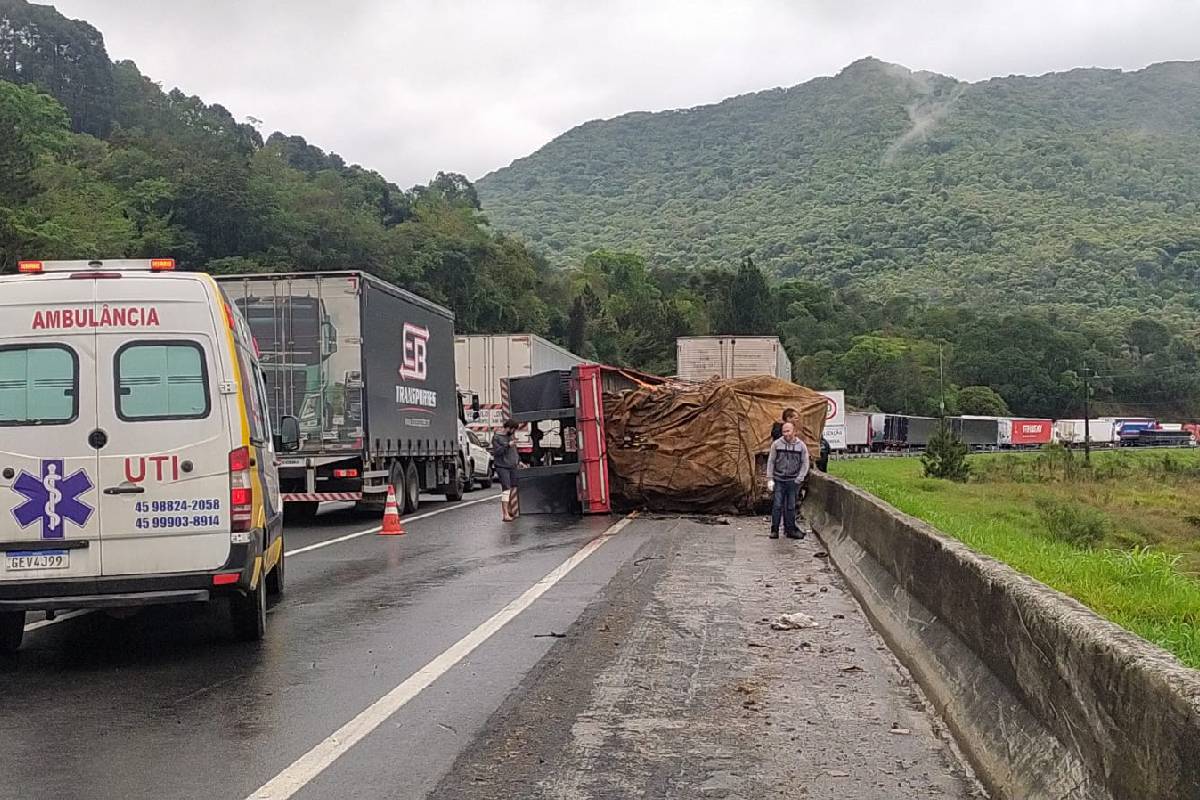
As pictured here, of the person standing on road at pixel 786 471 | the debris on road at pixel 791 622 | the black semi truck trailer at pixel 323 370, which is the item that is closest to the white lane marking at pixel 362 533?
the black semi truck trailer at pixel 323 370

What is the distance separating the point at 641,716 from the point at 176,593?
130 inches

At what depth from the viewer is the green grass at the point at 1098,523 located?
9.60 metres

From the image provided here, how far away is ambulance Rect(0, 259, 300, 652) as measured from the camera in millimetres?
8289

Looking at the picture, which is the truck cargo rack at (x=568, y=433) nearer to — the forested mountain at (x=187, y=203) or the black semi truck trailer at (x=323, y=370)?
the black semi truck trailer at (x=323, y=370)

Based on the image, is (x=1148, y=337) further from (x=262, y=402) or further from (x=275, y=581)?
(x=262, y=402)

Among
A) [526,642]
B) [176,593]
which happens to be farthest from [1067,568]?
[176,593]

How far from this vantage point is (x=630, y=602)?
37.3 feet

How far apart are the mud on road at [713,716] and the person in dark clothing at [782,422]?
6492 mm

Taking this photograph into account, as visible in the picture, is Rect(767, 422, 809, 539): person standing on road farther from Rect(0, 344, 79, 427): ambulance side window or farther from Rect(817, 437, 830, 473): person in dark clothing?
Rect(0, 344, 79, 427): ambulance side window

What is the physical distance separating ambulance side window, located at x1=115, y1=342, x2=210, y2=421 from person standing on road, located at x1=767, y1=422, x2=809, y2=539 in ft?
33.5

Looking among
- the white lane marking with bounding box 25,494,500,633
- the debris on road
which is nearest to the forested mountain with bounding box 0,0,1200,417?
the white lane marking with bounding box 25,494,500,633

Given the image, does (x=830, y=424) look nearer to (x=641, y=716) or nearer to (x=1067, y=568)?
(x=1067, y=568)

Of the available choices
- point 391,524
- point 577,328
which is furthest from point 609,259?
point 391,524

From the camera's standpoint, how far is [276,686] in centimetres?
793
